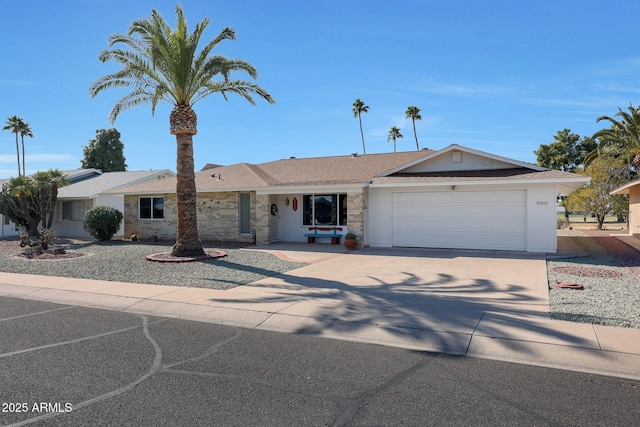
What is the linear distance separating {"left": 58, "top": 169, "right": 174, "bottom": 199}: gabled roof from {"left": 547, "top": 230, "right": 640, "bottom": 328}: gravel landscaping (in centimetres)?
2457

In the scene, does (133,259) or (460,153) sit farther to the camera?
(460,153)

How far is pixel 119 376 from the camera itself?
4.98 m

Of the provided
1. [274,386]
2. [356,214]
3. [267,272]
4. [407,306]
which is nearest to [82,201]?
[356,214]

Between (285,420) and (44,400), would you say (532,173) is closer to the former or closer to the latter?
(285,420)

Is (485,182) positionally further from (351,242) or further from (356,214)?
(351,242)

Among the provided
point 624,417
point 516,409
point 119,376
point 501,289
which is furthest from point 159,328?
point 501,289

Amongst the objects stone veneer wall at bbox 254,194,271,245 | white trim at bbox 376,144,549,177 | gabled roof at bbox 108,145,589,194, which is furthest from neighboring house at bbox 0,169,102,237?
white trim at bbox 376,144,549,177

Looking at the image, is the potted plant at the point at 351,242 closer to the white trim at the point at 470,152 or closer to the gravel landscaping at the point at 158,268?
the white trim at the point at 470,152

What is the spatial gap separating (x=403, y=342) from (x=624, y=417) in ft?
9.12

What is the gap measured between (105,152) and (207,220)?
3533 cm

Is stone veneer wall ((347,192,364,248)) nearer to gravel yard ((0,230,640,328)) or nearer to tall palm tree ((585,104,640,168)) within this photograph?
gravel yard ((0,230,640,328))

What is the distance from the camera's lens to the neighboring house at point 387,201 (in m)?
16.6

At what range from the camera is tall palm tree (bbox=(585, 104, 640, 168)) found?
28.0 m

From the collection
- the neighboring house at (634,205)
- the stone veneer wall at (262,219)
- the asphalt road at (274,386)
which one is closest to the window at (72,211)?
the stone veneer wall at (262,219)
